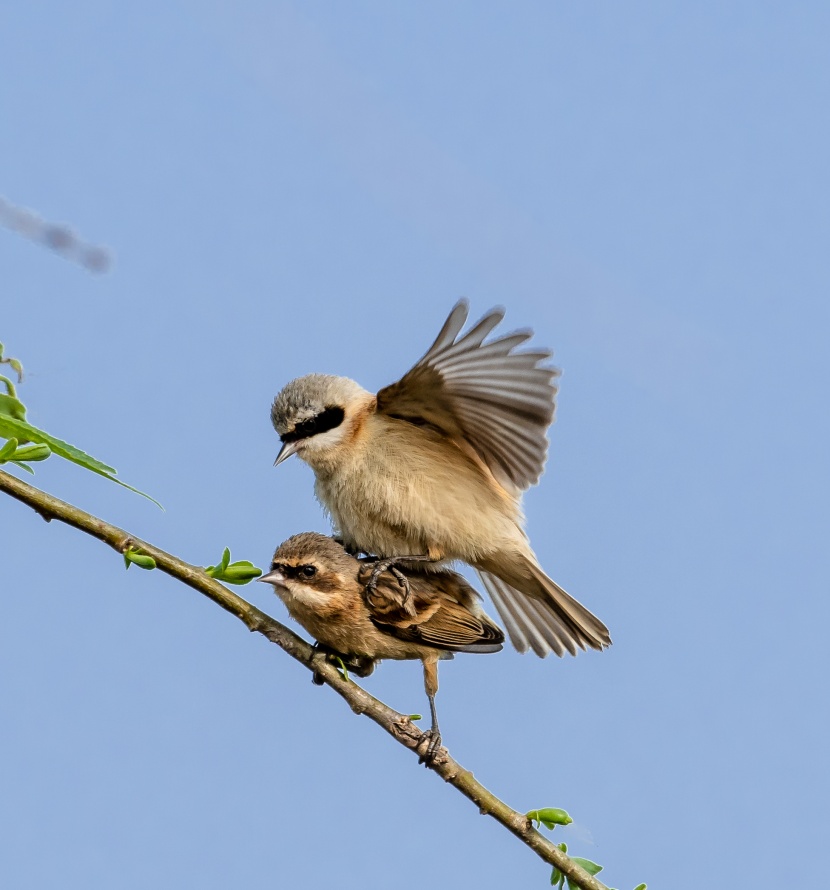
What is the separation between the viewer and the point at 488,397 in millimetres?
4824

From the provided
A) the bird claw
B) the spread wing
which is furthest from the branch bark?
the spread wing

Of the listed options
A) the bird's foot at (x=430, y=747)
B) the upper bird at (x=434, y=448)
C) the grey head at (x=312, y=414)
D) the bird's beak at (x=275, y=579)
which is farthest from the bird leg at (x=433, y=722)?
the grey head at (x=312, y=414)

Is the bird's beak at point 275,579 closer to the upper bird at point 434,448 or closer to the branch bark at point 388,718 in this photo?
the branch bark at point 388,718

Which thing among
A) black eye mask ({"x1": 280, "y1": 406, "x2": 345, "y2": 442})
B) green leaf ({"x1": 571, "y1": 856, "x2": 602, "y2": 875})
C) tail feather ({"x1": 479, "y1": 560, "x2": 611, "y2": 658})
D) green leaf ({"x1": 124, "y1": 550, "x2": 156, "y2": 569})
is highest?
black eye mask ({"x1": 280, "y1": 406, "x2": 345, "y2": 442})

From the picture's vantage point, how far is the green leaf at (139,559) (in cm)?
277

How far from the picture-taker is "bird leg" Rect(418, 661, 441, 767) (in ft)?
11.3

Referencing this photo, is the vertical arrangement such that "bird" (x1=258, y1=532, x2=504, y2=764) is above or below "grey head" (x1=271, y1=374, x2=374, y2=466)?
below

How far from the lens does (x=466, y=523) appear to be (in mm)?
5039

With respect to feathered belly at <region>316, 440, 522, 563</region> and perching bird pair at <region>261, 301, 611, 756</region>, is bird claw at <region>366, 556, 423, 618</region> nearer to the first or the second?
perching bird pair at <region>261, 301, 611, 756</region>

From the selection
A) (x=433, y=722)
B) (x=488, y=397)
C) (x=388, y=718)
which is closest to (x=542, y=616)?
(x=488, y=397)

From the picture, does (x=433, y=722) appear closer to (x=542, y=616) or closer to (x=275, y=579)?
(x=275, y=579)

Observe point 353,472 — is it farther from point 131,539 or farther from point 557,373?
point 131,539

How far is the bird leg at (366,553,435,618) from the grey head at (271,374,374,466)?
1.85 ft

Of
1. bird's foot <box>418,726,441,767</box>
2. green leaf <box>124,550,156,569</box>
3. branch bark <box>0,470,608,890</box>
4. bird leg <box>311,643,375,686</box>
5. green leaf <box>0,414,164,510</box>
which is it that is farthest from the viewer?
bird leg <box>311,643,375,686</box>
